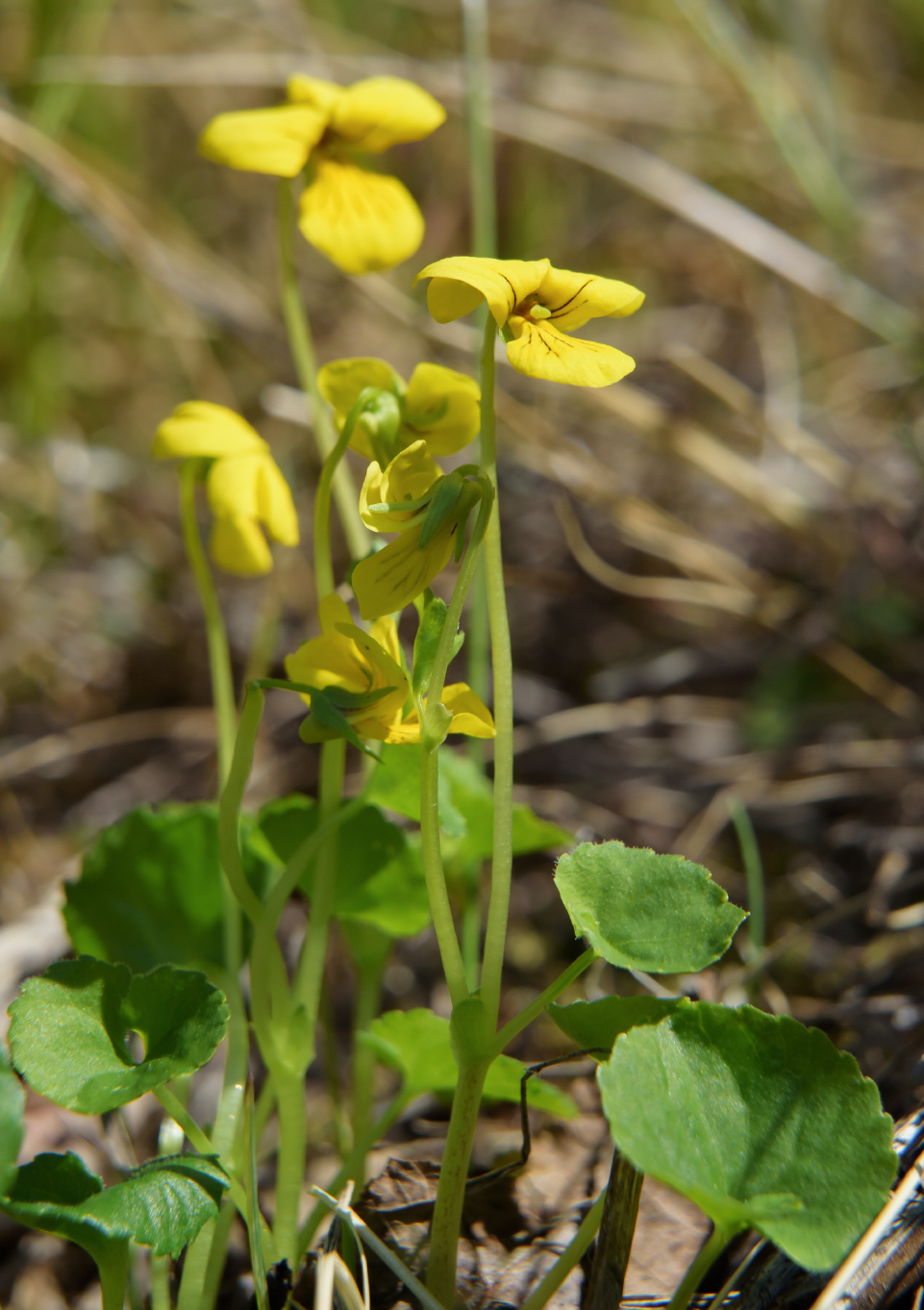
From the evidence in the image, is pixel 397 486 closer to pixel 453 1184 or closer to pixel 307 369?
pixel 307 369

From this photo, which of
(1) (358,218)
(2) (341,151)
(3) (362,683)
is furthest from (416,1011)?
(2) (341,151)

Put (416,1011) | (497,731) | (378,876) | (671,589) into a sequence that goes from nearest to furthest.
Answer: (497,731) < (416,1011) < (378,876) < (671,589)

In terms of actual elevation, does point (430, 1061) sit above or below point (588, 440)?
above

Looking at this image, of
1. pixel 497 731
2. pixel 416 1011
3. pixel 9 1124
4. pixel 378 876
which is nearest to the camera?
pixel 9 1124

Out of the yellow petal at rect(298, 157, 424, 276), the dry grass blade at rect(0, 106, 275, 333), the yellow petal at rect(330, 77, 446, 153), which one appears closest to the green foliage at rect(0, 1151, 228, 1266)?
the yellow petal at rect(298, 157, 424, 276)

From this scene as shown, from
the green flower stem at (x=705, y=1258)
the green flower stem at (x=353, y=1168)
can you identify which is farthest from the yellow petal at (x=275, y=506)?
the green flower stem at (x=705, y=1258)

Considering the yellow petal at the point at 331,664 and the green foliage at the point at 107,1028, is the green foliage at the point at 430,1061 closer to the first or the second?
the green foliage at the point at 107,1028

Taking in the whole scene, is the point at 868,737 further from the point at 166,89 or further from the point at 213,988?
the point at 166,89
